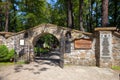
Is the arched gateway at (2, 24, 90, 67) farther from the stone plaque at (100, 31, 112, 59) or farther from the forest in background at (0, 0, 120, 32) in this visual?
the forest in background at (0, 0, 120, 32)

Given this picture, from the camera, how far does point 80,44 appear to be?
14.5 m

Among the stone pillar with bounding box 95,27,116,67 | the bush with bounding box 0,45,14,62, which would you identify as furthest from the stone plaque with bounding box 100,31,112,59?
the bush with bounding box 0,45,14,62

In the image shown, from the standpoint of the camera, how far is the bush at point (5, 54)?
1526cm

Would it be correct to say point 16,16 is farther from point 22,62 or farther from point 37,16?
point 22,62

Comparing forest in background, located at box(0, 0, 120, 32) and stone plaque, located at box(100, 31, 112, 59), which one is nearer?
stone plaque, located at box(100, 31, 112, 59)

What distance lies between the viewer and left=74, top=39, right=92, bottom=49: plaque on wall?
14234 millimetres

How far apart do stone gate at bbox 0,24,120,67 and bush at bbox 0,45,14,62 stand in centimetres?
51

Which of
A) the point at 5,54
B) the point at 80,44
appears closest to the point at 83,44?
the point at 80,44

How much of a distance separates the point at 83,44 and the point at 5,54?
590cm

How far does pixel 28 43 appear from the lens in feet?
51.5

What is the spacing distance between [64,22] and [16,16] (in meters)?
9.04

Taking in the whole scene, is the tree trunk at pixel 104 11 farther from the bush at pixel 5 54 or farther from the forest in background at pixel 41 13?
the forest in background at pixel 41 13

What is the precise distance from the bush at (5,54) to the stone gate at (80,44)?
512 mm

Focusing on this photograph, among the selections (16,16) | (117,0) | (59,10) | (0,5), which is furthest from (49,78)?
(59,10)
